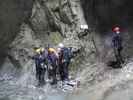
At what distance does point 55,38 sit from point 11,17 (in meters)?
3.73

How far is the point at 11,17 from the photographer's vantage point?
2425 cm

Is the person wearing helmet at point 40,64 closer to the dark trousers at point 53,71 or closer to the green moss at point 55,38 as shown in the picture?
the dark trousers at point 53,71

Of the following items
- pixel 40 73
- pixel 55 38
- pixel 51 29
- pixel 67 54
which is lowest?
pixel 40 73

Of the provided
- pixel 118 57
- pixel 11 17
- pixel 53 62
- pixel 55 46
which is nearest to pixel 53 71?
pixel 53 62

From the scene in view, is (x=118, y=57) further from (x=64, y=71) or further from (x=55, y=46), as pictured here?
(x=55, y=46)

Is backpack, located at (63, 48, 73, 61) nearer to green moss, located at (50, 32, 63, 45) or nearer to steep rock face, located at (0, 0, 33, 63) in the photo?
green moss, located at (50, 32, 63, 45)

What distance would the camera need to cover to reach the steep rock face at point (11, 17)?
24.1 meters

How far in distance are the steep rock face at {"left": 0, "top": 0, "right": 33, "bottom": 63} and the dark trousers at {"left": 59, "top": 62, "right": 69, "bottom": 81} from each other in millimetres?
5548

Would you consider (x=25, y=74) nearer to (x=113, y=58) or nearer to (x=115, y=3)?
(x=113, y=58)

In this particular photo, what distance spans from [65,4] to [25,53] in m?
3.87

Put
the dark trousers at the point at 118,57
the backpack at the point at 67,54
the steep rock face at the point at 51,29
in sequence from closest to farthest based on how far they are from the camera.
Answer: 1. the backpack at the point at 67,54
2. the dark trousers at the point at 118,57
3. the steep rock face at the point at 51,29

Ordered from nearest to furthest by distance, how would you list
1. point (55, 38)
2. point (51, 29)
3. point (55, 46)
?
point (55, 46)
point (55, 38)
point (51, 29)

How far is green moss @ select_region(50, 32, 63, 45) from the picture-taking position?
22.1 meters

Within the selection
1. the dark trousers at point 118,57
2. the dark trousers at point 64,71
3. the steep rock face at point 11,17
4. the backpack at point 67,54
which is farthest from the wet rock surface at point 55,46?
the backpack at point 67,54
